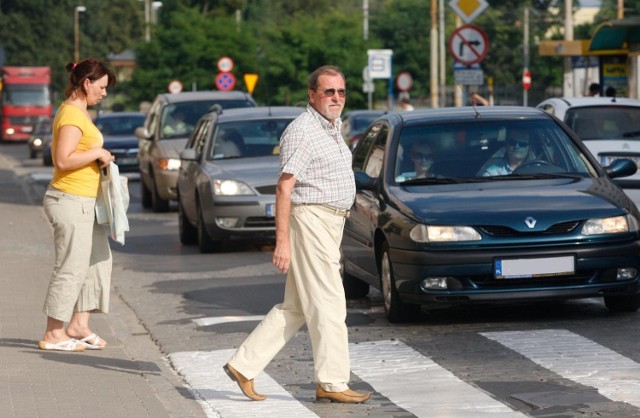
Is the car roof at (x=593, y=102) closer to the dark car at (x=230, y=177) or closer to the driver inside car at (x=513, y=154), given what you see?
the dark car at (x=230, y=177)

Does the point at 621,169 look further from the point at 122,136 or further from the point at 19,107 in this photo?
the point at 19,107

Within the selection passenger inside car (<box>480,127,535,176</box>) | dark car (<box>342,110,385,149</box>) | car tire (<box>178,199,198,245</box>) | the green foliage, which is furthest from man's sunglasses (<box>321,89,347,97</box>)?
dark car (<box>342,110,385,149</box>)

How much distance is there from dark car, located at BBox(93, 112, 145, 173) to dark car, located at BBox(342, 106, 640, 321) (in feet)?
67.3

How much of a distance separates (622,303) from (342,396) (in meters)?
3.82

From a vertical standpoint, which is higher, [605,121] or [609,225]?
[605,121]

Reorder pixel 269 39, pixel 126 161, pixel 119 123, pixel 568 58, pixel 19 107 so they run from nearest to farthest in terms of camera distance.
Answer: pixel 126 161, pixel 119 123, pixel 568 58, pixel 269 39, pixel 19 107

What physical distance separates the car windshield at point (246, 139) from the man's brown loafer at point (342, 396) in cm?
1052

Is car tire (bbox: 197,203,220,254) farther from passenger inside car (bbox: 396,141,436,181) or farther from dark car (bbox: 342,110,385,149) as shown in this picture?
dark car (bbox: 342,110,385,149)

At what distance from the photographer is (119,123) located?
119 ft

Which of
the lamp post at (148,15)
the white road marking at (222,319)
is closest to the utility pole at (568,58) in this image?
the white road marking at (222,319)

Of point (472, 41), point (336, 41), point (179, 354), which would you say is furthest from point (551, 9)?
point (179, 354)

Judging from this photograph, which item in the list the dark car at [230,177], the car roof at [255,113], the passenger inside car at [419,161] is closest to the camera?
the passenger inside car at [419,161]

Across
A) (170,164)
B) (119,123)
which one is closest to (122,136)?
(119,123)

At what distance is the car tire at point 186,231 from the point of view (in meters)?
19.3
